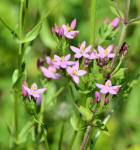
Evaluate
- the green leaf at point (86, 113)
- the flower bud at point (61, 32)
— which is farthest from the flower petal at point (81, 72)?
the flower bud at point (61, 32)

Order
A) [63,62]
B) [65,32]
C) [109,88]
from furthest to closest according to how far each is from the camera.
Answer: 1. [65,32]
2. [63,62]
3. [109,88]

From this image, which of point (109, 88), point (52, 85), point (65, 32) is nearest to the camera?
point (109, 88)

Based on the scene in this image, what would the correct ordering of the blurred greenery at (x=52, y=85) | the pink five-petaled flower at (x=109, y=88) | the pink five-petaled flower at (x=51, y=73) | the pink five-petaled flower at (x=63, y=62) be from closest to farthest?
the pink five-petaled flower at (x=109, y=88), the pink five-petaled flower at (x=63, y=62), the pink five-petaled flower at (x=51, y=73), the blurred greenery at (x=52, y=85)

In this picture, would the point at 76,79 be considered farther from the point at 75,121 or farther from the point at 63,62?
the point at 75,121

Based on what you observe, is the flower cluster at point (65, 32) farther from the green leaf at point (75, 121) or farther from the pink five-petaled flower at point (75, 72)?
the green leaf at point (75, 121)

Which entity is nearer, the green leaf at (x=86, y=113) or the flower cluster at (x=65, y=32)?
the green leaf at (x=86, y=113)

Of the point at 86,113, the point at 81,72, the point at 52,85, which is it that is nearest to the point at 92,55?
the point at 81,72

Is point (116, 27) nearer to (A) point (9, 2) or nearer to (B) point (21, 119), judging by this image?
(B) point (21, 119)

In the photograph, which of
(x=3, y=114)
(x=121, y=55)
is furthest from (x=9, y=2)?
(x=121, y=55)

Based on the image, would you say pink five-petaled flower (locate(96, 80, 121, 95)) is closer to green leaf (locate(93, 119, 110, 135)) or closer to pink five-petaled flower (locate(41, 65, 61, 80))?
green leaf (locate(93, 119, 110, 135))

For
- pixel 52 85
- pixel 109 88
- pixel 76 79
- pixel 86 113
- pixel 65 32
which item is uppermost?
pixel 65 32

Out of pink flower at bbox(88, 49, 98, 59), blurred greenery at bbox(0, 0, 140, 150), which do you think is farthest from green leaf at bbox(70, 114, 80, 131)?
blurred greenery at bbox(0, 0, 140, 150)
